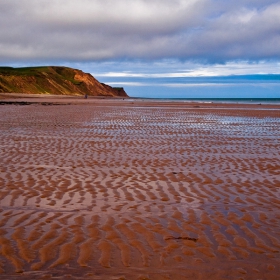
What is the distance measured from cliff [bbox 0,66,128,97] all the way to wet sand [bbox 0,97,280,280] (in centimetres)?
8577

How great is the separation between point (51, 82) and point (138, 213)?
4754 inches

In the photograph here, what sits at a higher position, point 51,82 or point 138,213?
point 51,82

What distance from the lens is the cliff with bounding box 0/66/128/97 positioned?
4068 inches

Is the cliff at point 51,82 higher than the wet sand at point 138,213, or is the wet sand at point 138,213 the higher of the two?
the cliff at point 51,82

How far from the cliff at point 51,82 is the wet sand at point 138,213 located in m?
85.8

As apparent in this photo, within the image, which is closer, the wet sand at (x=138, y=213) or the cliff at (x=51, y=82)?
the wet sand at (x=138, y=213)

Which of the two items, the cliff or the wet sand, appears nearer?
the wet sand

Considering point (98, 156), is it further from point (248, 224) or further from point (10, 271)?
point (10, 271)

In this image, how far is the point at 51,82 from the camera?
12181 centimetres

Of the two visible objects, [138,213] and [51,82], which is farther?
[51,82]

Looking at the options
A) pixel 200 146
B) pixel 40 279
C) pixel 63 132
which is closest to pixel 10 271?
pixel 40 279

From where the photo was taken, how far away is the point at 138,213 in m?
5.86

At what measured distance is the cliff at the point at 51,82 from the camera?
339ft

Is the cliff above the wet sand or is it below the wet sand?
above
